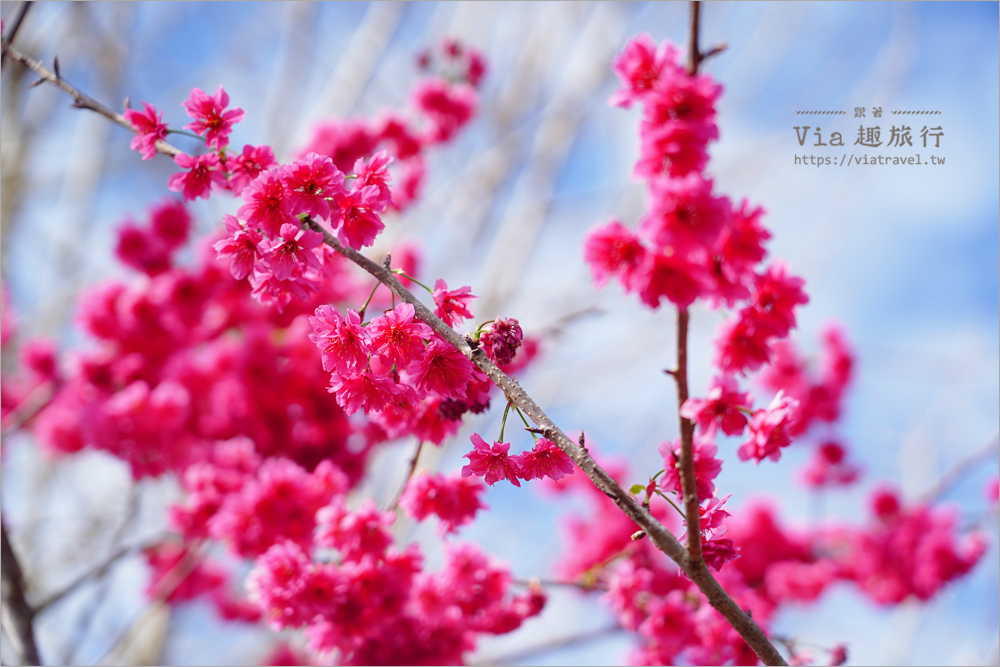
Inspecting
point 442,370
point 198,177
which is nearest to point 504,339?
point 442,370

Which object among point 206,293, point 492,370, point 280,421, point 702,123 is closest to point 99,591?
point 280,421

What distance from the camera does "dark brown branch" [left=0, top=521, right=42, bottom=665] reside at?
2408 mm

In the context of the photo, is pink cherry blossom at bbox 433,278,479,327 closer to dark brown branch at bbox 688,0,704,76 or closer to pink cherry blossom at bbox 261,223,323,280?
pink cherry blossom at bbox 261,223,323,280

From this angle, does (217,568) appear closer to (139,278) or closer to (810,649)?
(139,278)

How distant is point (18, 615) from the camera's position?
2.44 meters

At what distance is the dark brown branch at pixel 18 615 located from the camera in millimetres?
2408

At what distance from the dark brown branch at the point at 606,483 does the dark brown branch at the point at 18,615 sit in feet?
6.85

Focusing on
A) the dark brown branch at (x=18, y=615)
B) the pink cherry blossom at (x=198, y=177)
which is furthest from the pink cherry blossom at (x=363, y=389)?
the dark brown branch at (x=18, y=615)

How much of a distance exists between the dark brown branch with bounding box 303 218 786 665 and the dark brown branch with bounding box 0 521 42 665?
2.09 metres

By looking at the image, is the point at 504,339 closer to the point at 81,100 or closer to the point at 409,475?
the point at 409,475

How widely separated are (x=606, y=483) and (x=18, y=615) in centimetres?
244

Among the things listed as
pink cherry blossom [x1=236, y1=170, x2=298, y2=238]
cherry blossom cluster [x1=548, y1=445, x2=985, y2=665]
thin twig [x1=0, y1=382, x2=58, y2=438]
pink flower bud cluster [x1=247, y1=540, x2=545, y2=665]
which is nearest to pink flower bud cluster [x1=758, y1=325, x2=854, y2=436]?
cherry blossom cluster [x1=548, y1=445, x2=985, y2=665]

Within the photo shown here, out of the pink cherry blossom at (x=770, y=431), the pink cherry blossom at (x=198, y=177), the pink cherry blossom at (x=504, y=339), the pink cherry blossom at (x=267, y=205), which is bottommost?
the pink cherry blossom at (x=504, y=339)

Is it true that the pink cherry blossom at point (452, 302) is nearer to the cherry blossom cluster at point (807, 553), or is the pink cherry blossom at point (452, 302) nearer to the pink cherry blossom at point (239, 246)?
the pink cherry blossom at point (239, 246)
